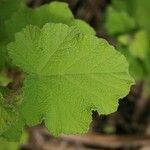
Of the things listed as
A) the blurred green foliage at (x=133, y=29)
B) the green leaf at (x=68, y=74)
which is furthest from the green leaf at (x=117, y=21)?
the green leaf at (x=68, y=74)

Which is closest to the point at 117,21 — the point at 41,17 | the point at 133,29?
the point at 133,29

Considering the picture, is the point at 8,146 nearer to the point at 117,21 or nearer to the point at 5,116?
the point at 117,21

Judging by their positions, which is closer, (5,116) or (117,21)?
(5,116)

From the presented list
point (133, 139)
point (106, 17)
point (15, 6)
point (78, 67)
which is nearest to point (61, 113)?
point (78, 67)

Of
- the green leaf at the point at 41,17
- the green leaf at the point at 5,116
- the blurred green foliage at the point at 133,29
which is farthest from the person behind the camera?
the blurred green foliage at the point at 133,29

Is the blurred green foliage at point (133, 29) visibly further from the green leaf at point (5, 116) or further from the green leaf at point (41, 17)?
the green leaf at point (5, 116)
